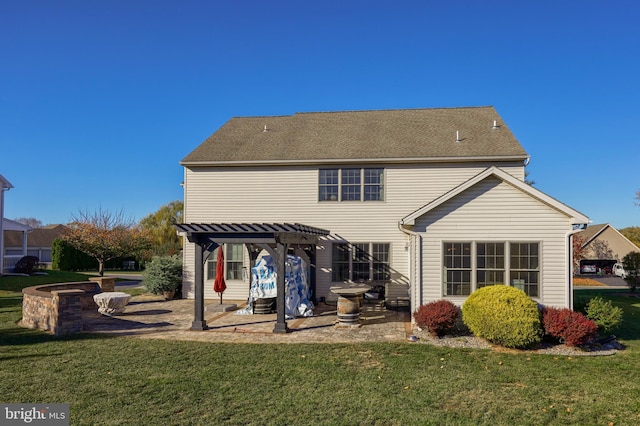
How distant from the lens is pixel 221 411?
19.3 ft

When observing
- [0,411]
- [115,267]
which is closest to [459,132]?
[0,411]

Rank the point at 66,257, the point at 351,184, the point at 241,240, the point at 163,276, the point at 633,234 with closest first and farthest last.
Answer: the point at 241,240 → the point at 351,184 → the point at 163,276 → the point at 66,257 → the point at 633,234

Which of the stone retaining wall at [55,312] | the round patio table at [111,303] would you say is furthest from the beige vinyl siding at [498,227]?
the round patio table at [111,303]

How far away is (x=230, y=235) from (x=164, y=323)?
3442 millimetres

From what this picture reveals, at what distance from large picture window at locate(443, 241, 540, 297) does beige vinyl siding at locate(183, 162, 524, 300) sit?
4.40m

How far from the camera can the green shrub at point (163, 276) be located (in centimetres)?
1767

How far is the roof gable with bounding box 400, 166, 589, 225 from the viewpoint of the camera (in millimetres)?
10812

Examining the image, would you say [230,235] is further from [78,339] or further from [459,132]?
[459,132]

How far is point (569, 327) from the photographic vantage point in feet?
31.6

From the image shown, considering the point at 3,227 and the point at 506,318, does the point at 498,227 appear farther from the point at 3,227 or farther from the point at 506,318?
the point at 3,227

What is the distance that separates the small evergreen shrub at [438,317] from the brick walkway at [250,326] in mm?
641

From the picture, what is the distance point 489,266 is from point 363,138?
8545 mm

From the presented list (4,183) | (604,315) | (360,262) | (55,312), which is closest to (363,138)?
(360,262)

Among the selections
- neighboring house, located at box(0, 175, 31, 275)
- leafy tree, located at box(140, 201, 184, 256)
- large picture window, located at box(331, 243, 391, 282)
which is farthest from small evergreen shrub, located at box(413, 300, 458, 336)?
leafy tree, located at box(140, 201, 184, 256)
